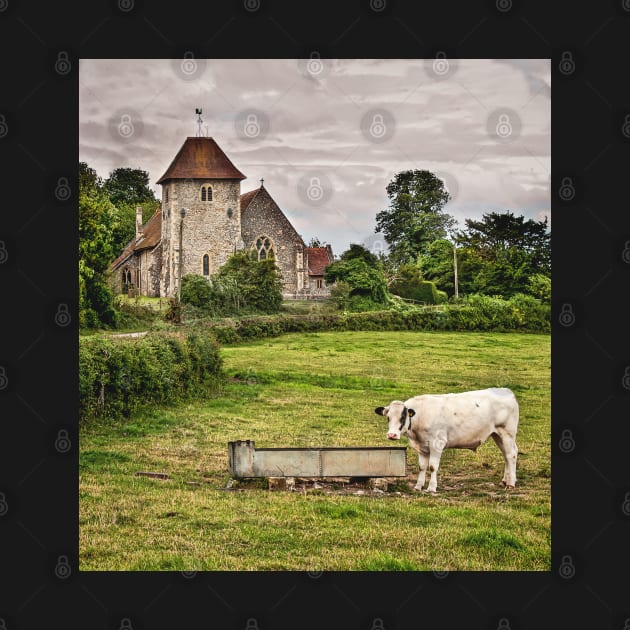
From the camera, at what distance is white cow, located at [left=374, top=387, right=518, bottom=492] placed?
31.0 ft

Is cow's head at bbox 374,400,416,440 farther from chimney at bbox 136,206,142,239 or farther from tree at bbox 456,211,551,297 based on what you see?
chimney at bbox 136,206,142,239

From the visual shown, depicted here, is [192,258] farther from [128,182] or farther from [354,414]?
[354,414]

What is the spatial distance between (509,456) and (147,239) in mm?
17486

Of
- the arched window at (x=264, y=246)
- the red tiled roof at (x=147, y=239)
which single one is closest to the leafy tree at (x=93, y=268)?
the red tiled roof at (x=147, y=239)

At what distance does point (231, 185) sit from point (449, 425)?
20.2 meters

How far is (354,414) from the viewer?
45.9 feet

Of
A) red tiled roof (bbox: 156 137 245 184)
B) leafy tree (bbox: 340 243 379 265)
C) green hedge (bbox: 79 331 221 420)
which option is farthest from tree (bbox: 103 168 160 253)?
green hedge (bbox: 79 331 221 420)

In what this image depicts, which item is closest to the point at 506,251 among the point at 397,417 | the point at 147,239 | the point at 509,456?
the point at 509,456

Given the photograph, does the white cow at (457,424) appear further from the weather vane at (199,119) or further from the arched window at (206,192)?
the arched window at (206,192)

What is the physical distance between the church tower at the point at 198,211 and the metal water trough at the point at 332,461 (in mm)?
13715

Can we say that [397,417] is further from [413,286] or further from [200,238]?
[200,238]

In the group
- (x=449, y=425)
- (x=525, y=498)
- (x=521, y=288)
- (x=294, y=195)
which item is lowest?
(x=525, y=498)
